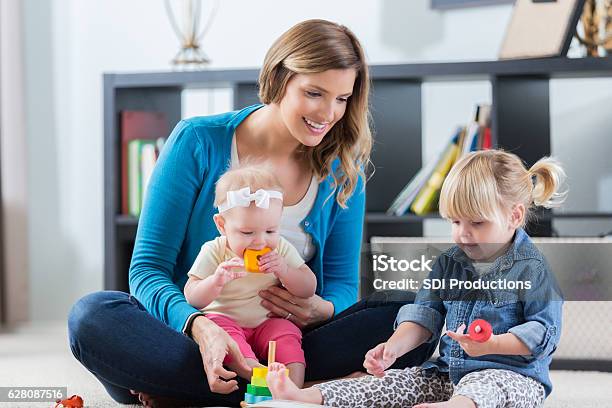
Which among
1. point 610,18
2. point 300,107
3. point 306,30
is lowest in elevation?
point 300,107

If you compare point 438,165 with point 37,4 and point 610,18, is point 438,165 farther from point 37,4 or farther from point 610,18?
point 37,4

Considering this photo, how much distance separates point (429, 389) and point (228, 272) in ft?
1.10

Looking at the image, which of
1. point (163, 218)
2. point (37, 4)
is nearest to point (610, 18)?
point (163, 218)

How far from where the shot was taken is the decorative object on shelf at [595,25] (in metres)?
2.31

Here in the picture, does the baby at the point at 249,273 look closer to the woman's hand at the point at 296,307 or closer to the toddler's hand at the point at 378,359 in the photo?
the woman's hand at the point at 296,307

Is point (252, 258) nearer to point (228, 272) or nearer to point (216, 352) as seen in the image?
point (228, 272)

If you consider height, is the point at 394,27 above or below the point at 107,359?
above

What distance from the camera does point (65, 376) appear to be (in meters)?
1.96

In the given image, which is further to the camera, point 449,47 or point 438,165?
point 449,47

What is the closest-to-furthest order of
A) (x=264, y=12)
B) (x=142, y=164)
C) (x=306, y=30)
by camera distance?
(x=306, y=30) → (x=142, y=164) → (x=264, y=12)

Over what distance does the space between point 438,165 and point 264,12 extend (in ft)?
2.99

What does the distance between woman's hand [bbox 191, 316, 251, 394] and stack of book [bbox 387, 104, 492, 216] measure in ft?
3.65

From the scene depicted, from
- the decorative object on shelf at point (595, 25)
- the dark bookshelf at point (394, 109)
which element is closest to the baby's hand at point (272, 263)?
the dark bookshelf at point (394, 109)

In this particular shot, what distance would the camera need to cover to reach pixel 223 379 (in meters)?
1.34
